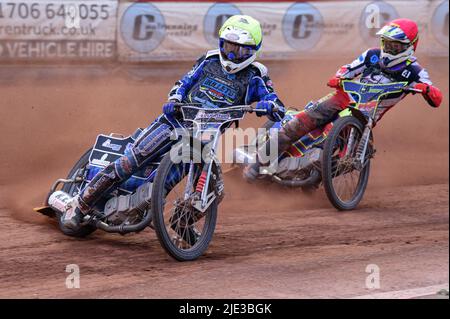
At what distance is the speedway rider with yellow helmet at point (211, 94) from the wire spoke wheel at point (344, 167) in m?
1.73

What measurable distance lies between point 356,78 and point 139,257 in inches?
137

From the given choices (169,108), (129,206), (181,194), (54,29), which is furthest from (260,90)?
(54,29)

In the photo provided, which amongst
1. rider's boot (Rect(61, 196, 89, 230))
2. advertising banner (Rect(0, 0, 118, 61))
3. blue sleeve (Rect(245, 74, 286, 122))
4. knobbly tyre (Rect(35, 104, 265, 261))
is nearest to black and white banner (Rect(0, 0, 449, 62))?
advertising banner (Rect(0, 0, 118, 61))

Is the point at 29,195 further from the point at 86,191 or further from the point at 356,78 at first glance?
the point at 356,78

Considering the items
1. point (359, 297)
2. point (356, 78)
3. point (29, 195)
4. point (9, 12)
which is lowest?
point (359, 297)

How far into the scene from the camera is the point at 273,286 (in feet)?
19.7

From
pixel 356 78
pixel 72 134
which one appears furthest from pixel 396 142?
pixel 72 134

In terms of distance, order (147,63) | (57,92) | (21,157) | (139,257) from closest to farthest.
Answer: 1. (139,257)
2. (21,157)
3. (57,92)
4. (147,63)

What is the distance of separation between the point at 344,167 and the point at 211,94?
235cm

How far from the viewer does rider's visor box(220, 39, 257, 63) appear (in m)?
6.56

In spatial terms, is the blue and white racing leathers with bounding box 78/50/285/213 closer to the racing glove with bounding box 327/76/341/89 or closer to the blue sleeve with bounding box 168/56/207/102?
the blue sleeve with bounding box 168/56/207/102

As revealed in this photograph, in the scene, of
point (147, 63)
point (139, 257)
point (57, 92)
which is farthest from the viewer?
point (147, 63)

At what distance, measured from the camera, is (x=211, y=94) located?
22.0 feet

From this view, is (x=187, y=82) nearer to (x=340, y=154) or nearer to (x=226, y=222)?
(x=226, y=222)
